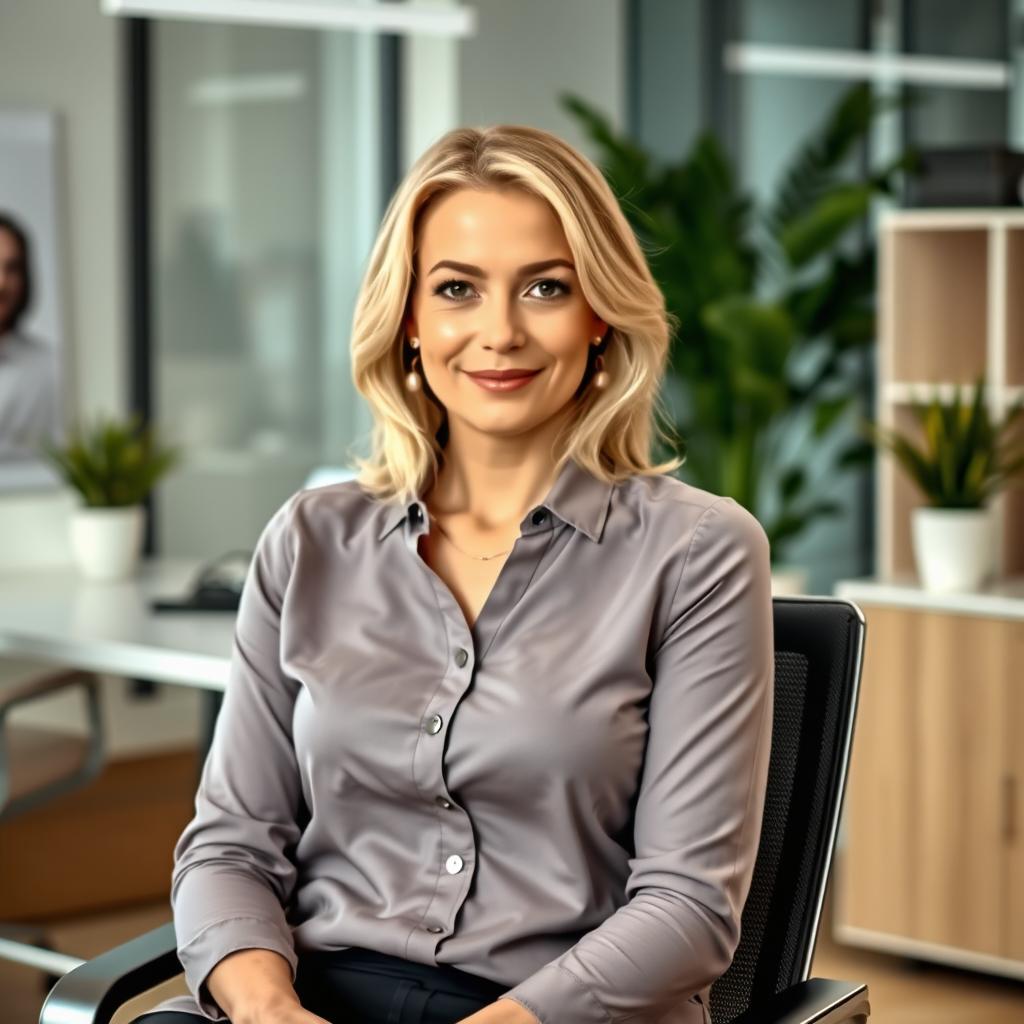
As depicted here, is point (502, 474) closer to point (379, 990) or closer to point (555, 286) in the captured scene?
point (555, 286)

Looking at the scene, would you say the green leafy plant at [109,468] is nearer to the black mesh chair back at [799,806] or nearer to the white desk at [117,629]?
the white desk at [117,629]

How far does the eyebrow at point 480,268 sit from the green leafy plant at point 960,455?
1.82 meters

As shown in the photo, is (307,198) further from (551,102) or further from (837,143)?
(837,143)

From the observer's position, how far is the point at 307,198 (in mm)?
4941

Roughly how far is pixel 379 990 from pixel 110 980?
10.3 inches

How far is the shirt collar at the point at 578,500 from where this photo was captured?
1.88 m

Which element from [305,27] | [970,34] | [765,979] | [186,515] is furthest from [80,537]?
[970,34]

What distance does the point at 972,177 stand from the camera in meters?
3.73

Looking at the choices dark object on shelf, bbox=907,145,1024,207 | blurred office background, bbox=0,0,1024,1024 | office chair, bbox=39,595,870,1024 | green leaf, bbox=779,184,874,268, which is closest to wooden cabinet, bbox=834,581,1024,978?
blurred office background, bbox=0,0,1024,1024

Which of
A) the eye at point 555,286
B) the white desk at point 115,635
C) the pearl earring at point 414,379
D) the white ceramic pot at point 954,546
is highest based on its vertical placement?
the eye at point 555,286

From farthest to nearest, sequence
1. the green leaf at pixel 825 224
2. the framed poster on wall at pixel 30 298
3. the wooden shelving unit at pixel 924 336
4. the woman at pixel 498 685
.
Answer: the green leaf at pixel 825 224 < the framed poster on wall at pixel 30 298 < the wooden shelving unit at pixel 924 336 < the woman at pixel 498 685

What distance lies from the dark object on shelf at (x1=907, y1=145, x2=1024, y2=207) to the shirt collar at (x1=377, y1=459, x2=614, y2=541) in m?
2.08

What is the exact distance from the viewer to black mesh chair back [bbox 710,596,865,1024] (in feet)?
6.21

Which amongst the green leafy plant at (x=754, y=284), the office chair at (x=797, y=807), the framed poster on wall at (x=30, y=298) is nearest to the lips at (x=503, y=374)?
the office chair at (x=797, y=807)
